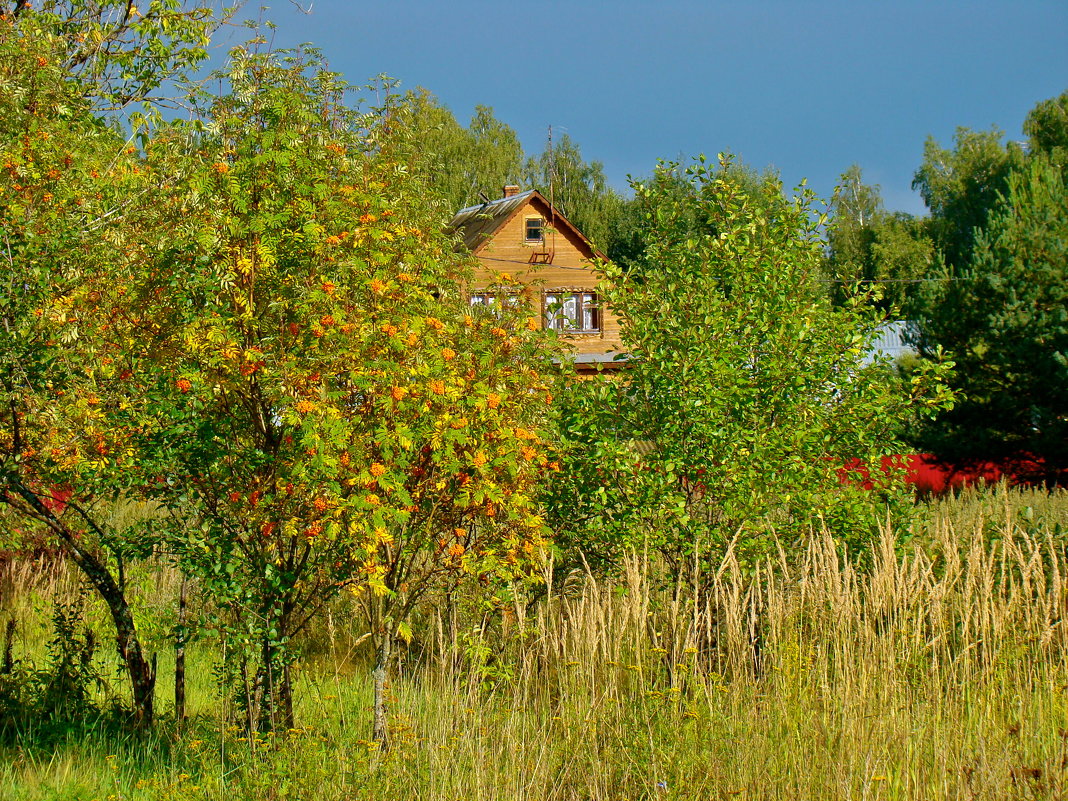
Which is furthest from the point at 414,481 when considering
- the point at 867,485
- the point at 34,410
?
the point at 867,485

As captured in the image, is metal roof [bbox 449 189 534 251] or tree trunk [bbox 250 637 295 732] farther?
metal roof [bbox 449 189 534 251]

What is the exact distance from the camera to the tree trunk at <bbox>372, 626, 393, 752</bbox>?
4273 mm

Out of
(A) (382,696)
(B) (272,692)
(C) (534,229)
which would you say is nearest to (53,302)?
(B) (272,692)

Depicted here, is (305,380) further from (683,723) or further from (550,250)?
(550,250)

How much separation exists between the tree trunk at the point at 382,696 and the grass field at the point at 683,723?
83mm

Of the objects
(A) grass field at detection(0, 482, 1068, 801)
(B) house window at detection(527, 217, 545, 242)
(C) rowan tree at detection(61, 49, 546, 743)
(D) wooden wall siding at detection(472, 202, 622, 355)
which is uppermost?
(B) house window at detection(527, 217, 545, 242)

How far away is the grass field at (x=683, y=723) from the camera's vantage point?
3648mm

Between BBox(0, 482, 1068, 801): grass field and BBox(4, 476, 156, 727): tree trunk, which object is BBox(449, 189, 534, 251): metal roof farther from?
BBox(0, 482, 1068, 801): grass field

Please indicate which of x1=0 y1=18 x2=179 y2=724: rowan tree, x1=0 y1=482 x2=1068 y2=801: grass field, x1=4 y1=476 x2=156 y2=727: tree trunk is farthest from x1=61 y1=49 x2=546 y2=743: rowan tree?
x1=4 y1=476 x2=156 y2=727: tree trunk

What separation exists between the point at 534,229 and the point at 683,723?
29.8 metres

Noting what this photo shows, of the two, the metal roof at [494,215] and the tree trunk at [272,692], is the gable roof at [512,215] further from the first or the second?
the tree trunk at [272,692]

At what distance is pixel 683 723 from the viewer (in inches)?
155

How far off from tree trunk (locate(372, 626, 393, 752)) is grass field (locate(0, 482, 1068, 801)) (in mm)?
83

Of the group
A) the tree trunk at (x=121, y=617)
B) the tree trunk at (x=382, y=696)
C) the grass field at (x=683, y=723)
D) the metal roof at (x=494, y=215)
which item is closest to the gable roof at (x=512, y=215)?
the metal roof at (x=494, y=215)
